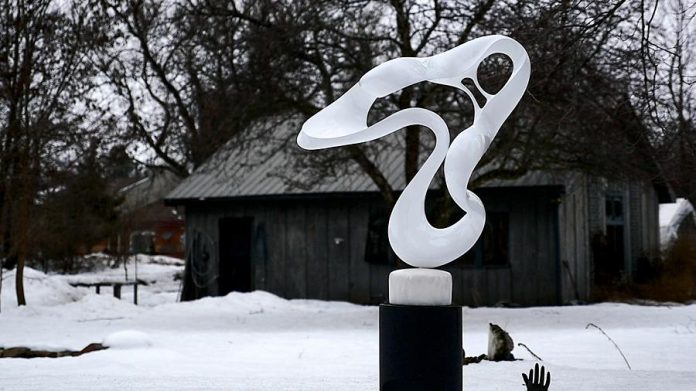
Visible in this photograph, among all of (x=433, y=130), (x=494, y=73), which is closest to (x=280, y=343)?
(x=494, y=73)

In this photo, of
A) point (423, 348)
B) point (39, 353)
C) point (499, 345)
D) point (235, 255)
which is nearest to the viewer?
point (423, 348)

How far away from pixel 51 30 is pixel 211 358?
844 centimetres

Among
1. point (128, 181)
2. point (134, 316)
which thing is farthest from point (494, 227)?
point (128, 181)

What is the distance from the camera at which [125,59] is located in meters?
24.0

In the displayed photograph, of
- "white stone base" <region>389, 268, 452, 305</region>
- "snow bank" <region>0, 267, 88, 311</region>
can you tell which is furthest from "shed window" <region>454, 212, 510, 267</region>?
"white stone base" <region>389, 268, 452, 305</region>

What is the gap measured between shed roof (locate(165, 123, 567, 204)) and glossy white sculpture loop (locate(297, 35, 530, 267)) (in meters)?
9.81

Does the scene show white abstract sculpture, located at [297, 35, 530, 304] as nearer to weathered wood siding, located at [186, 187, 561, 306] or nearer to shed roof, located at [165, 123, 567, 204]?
shed roof, located at [165, 123, 567, 204]

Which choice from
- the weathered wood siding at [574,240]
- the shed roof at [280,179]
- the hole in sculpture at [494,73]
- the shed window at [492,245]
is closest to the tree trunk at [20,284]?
the shed roof at [280,179]

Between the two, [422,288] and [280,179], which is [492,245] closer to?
[280,179]

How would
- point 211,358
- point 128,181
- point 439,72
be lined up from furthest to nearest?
point 128,181, point 211,358, point 439,72

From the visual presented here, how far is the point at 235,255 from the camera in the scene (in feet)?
72.9

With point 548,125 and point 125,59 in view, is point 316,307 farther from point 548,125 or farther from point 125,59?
point 125,59

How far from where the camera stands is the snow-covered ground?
8.54 meters

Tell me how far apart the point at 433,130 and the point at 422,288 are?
1.19m
